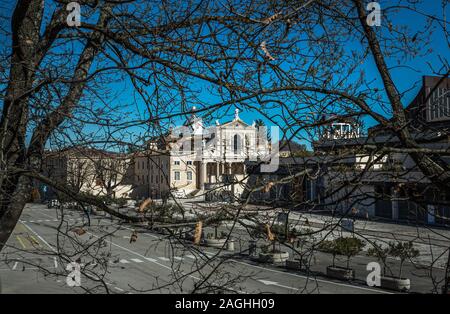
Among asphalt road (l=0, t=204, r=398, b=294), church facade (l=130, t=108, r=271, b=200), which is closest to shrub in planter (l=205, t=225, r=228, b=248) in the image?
asphalt road (l=0, t=204, r=398, b=294)

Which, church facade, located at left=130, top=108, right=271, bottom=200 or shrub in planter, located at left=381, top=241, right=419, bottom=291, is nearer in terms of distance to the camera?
church facade, located at left=130, top=108, right=271, bottom=200

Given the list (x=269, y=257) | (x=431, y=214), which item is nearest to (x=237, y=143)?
(x=431, y=214)

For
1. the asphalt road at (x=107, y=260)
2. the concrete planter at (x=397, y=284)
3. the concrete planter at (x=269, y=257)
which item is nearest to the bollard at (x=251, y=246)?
the asphalt road at (x=107, y=260)

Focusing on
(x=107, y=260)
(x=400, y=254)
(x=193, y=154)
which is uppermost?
(x=193, y=154)

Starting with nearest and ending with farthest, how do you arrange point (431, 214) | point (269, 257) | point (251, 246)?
1. point (431, 214)
2. point (251, 246)
3. point (269, 257)

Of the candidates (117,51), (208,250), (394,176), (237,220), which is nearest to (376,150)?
(394,176)

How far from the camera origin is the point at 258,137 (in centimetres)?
320

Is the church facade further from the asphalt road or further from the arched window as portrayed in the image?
the asphalt road

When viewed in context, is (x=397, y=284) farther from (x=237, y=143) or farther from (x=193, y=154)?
(x=193, y=154)

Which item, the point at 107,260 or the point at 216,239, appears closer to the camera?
the point at 216,239

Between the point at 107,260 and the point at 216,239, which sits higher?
the point at 216,239

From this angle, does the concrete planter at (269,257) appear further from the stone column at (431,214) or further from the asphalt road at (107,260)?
the stone column at (431,214)
